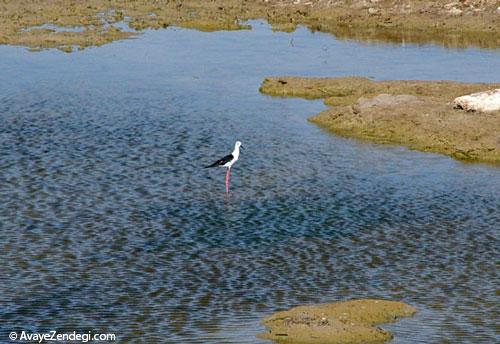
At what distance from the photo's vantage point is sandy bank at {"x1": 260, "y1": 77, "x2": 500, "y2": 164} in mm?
36875

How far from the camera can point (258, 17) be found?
76438 mm

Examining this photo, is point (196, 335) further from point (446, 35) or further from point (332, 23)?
point (332, 23)

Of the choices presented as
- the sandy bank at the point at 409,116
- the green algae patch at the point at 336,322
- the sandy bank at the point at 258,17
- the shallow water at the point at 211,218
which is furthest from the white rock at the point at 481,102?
the sandy bank at the point at 258,17

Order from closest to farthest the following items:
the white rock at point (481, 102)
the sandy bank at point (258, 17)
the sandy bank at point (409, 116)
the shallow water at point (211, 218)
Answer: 1. the shallow water at point (211, 218)
2. the sandy bank at point (409, 116)
3. the white rock at point (481, 102)
4. the sandy bank at point (258, 17)

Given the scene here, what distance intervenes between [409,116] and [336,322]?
2106 cm

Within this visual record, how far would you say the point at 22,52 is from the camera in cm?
5741

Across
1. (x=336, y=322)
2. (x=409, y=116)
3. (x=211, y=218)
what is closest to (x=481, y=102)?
(x=409, y=116)

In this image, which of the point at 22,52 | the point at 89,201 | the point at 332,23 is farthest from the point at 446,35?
the point at 89,201

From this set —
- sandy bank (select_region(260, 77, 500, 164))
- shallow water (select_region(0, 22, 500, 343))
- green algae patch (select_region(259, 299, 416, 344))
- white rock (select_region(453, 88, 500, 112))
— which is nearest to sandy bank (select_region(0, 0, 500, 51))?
shallow water (select_region(0, 22, 500, 343))

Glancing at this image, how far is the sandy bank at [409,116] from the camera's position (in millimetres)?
36875

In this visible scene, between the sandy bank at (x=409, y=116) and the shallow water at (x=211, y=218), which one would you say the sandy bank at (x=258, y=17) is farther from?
the sandy bank at (x=409, y=116)

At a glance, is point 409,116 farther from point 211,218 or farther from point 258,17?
point 258,17

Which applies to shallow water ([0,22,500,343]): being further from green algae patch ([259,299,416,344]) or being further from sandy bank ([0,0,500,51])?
sandy bank ([0,0,500,51])

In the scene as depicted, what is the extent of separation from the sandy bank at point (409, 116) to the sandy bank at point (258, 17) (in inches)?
672
